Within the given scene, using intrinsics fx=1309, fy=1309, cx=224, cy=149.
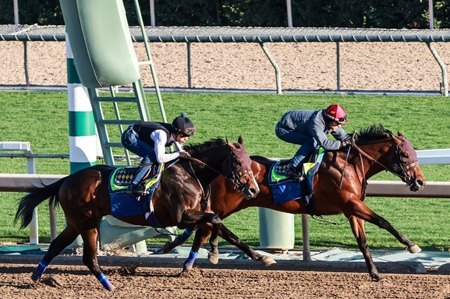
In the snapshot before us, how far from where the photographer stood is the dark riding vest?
10.0 meters

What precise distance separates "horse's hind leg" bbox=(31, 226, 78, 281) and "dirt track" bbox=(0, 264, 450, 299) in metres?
0.10

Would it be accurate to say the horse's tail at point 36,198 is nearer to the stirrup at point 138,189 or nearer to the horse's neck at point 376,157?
the stirrup at point 138,189

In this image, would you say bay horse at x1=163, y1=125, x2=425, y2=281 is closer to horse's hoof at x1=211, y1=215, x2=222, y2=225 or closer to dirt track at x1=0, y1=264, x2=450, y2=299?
dirt track at x1=0, y1=264, x2=450, y2=299

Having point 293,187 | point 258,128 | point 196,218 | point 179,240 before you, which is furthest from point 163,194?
point 258,128

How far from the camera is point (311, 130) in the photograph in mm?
10336

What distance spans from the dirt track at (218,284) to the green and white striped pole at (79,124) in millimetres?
1038

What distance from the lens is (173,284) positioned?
32.8ft

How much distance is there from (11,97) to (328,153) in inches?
340

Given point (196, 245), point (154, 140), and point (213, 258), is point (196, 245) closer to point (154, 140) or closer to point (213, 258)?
point (213, 258)

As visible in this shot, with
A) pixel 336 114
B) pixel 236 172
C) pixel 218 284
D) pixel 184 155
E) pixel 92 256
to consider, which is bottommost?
pixel 218 284

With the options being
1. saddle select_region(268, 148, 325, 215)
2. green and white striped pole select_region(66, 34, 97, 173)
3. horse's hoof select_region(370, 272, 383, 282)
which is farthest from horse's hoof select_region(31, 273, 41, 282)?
horse's hoof select_region(370, 272, 383, 282)

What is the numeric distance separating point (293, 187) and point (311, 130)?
0.47 meters

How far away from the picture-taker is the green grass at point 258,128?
40.3ft

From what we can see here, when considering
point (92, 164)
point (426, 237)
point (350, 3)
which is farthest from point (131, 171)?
point (350, 3)
